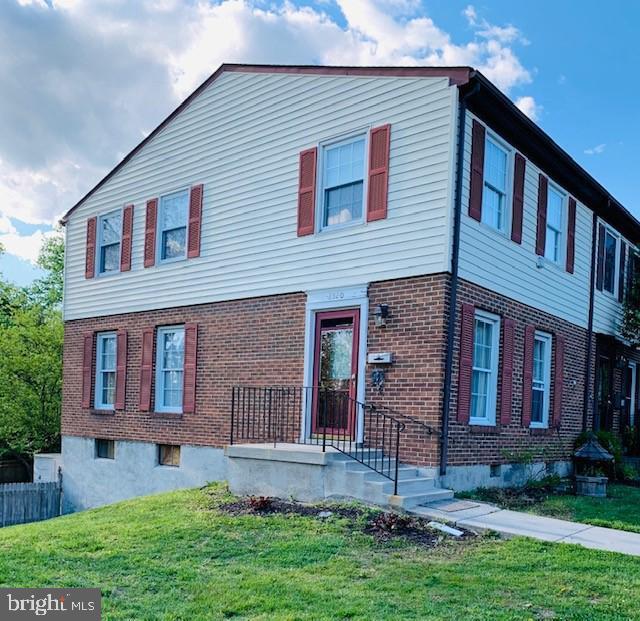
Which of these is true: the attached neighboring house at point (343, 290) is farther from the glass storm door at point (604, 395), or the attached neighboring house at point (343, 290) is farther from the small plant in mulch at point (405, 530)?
the small plant in mulch at point (405, 530)

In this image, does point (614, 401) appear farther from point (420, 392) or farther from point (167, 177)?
point (167, 177)

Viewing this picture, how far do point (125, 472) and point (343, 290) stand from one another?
6.54 meters

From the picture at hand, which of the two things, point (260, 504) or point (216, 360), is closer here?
point (260, 504)

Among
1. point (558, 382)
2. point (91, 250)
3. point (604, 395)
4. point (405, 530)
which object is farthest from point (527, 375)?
point (91, 250)

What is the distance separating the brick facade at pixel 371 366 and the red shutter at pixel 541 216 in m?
1.10

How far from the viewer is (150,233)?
43.6 feet

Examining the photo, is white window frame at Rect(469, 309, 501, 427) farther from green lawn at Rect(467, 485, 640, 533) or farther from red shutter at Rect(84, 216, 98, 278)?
red shutter at Rect(84, 216, 98, 278)

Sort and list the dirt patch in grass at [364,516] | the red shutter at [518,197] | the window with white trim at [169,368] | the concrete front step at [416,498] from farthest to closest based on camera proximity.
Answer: the window with white trim at [169,368]
the red shutter at [518,197]
the concrete front step at [416,498]
the dirt patch in grass at [364,516]

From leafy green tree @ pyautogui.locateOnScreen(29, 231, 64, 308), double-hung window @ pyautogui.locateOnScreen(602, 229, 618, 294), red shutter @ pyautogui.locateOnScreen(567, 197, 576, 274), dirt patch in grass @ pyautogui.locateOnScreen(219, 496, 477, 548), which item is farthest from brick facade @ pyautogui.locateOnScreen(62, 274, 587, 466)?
leafy green tree @ pyautogui.locateOnScreen(29, 231, 64, 308)

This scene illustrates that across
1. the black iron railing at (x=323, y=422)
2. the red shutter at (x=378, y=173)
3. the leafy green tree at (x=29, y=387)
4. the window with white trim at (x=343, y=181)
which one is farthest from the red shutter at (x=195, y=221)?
the leafy green tree at (x=29, y=387)

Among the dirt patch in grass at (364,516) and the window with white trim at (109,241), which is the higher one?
the window with white trim at (109,241)

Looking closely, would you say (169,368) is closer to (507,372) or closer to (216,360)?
(216,360)

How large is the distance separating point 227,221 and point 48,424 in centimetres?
900

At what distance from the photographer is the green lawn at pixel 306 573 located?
4777 mm
